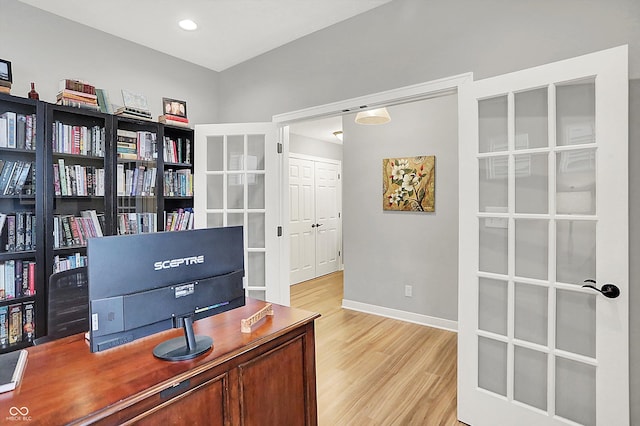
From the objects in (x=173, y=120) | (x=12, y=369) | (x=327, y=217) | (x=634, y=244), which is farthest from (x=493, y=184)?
(x=327, y=217)

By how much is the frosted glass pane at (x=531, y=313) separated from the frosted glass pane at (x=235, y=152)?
8.33 feet

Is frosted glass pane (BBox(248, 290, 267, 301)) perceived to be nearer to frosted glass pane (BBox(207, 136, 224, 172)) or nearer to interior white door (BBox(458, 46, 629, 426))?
frosted glass pane (BBox(207, 136, 224, 172))

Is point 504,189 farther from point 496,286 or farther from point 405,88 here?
point 405,88

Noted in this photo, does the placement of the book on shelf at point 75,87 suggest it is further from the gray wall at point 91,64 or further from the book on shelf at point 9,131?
the book on shelf at point 9,131

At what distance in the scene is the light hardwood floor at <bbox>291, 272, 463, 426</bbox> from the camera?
7.41 ft

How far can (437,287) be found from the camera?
149 inches

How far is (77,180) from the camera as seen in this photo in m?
2.61

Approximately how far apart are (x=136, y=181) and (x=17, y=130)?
862 mm

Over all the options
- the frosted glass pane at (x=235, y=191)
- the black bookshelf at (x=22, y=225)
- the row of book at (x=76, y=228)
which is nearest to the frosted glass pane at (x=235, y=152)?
the frosted glass pane at (x=235, y=191)

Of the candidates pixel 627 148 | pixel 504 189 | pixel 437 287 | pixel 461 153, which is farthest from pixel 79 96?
pixel 437 287

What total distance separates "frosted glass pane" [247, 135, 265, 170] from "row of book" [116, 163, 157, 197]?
0.87 metres

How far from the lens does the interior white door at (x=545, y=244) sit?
1645mm

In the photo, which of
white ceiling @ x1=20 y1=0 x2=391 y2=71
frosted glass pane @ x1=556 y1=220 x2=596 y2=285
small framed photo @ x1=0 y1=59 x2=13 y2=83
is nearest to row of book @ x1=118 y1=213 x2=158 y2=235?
small framed photo @ x1=0 y1=59 x2=13 y2=83

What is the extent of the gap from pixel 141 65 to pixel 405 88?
98.3 inches
